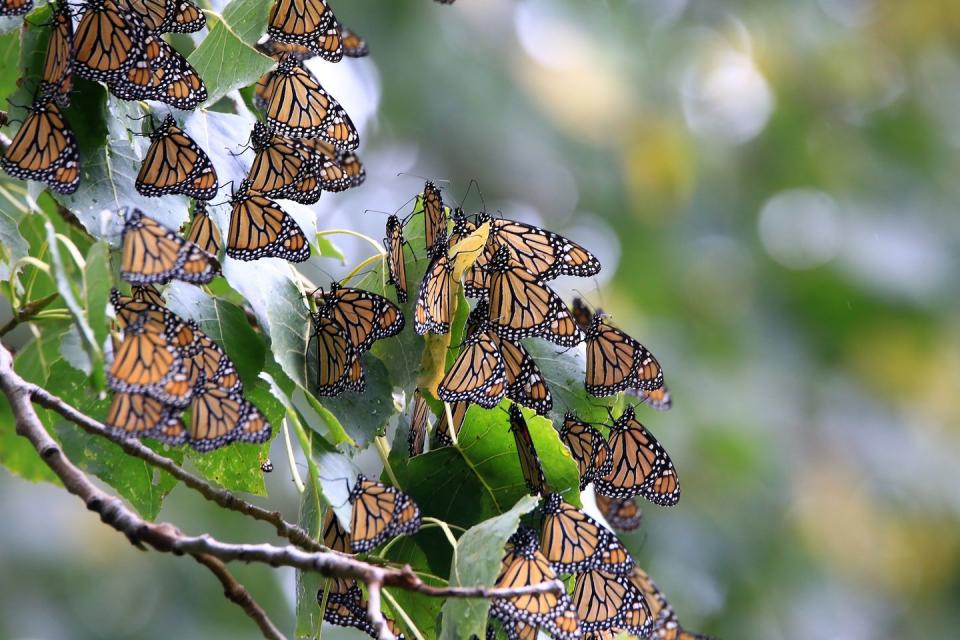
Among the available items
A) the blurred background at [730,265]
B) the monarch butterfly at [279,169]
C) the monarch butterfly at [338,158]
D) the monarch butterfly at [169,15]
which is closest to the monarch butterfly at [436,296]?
the monarch butterfly at [279,169]

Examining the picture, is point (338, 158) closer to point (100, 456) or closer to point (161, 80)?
point (161, 80)

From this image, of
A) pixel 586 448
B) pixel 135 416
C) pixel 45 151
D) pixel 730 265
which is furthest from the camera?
pixel 730 265

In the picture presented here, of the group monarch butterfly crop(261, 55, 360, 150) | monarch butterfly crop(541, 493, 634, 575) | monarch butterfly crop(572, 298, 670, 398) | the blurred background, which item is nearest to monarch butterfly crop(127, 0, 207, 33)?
monarch butterfly crop(261, 55, 360, 150)

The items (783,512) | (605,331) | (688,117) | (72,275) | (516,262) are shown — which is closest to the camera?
(72,275)

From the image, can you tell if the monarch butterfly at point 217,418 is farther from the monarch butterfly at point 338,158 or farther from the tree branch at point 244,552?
the monarch butterfly at point 338,158

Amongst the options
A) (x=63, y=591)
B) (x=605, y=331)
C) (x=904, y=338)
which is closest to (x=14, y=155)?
(x=605, y=331)

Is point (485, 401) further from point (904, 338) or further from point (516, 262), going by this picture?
point (904, 338)

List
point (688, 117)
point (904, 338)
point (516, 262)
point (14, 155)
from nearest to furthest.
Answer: point (14, 155) → point (516, 262) → point (904, 338) → point (688, 117)

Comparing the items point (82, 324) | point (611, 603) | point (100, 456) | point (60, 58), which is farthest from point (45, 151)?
point (611, 603)
